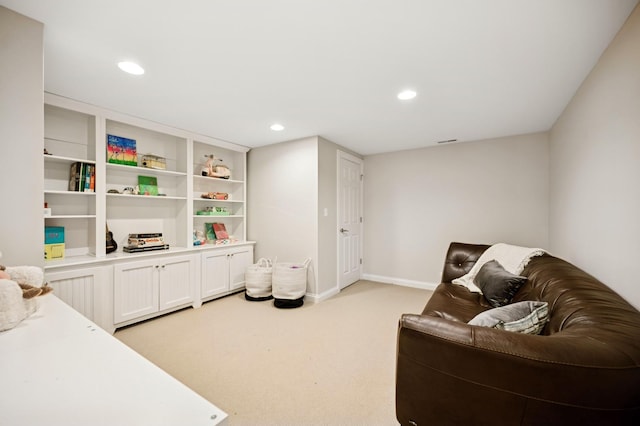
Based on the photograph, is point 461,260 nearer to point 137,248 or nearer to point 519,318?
point 519,318

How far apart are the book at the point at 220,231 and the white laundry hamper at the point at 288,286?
1.11 m

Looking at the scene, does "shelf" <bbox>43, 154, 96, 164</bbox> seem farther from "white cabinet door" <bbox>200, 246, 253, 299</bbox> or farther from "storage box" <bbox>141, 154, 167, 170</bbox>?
"white cabinet door" <bbox>200, 246, 253, 299</bbox>

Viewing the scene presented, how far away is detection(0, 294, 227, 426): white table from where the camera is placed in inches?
22.9

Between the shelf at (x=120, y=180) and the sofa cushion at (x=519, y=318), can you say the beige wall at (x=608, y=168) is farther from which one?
the shelf at (x=120, y=180)

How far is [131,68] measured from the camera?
193 centimetres

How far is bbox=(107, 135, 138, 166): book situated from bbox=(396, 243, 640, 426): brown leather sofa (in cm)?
326

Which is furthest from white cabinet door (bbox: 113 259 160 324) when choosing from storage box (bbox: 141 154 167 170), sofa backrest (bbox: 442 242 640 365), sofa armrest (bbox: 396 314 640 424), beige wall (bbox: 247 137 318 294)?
sofa backrest (bbox: 442 242 640 365)

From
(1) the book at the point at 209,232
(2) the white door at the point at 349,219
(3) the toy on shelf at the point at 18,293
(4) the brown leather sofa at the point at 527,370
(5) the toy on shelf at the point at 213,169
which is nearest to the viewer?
(4) the brown leather sofa at the point at 527,370

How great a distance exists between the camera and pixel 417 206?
4.26m

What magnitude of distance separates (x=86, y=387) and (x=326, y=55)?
77.4 inches

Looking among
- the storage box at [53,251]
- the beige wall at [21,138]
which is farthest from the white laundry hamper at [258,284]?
the beige wall at [21,138]

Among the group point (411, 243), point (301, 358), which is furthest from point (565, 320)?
point (411, 243)

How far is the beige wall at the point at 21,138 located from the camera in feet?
4.50

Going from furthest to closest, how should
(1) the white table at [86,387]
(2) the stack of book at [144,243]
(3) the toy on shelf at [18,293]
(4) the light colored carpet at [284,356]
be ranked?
(2) the stack of book at [144,243], (4) the light colored carpet at [284,356], (3) the toy on shelf at [18,293], (1) the white table at [86,387]
